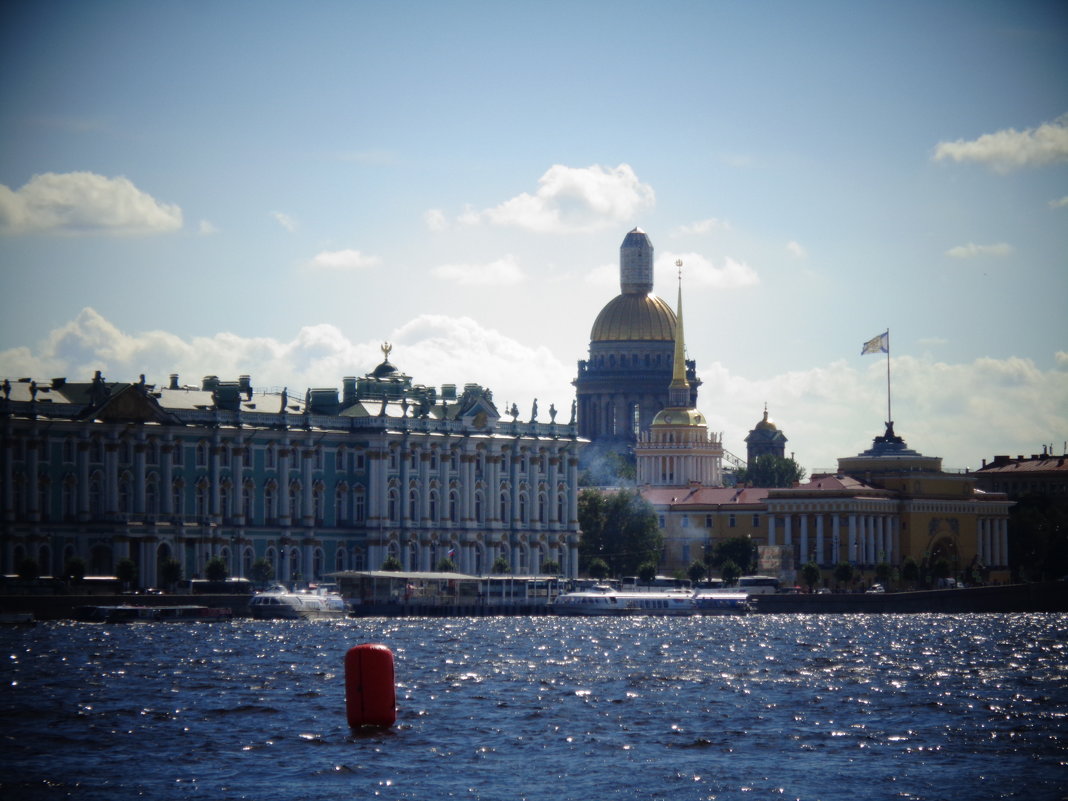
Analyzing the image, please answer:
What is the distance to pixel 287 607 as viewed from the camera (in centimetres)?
11550

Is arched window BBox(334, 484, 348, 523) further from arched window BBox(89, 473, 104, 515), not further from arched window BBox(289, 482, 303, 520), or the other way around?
arched window BBox(89, 473, 104, 515)

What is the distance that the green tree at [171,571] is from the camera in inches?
4850

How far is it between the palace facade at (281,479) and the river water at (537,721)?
2841cm

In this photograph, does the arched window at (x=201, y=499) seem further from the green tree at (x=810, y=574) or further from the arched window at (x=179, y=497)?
the green tree at (x=810, y=574)

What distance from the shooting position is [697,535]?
7106 inches

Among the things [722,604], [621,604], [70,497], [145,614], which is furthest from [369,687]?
[722,604]

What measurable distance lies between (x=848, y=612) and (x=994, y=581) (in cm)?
3511

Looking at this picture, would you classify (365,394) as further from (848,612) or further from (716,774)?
(716,774)

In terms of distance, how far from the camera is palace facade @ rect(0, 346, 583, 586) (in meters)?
124

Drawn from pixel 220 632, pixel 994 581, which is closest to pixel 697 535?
pixel 994 581

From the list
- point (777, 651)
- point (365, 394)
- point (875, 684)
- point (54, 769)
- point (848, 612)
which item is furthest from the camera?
point (365, 394)

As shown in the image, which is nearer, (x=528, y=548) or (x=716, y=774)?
(x=716, y=774)

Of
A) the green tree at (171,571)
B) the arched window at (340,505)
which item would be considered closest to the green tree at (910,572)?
the arched window at (340,505)

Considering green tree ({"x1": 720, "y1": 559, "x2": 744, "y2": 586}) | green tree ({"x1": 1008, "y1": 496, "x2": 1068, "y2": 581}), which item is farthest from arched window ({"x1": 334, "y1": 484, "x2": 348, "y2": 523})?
green tree ({"x1": 1008, "y1": 496, "x2": 1068, "y2": 581})
